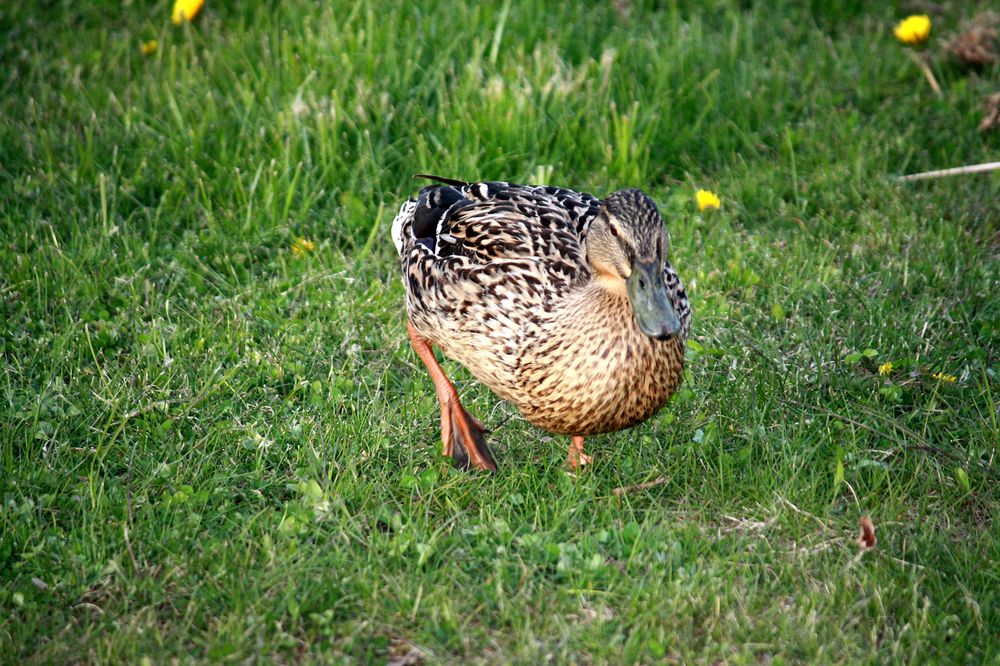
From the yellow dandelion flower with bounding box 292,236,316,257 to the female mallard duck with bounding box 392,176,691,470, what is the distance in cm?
91

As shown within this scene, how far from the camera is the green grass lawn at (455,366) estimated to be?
11.3 feet

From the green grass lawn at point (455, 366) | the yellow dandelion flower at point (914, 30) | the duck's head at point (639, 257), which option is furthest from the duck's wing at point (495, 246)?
the yellow dandelion flower at point (914, 30)

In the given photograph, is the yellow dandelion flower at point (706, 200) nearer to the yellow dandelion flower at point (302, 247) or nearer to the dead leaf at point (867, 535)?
the yellow dandelion flower at point (302, 247)

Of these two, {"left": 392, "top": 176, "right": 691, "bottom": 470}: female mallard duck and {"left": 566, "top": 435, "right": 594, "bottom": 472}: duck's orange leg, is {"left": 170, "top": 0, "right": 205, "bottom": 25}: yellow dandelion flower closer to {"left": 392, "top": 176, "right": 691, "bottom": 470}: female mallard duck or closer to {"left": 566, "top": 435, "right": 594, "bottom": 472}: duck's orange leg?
{"left": 392, "top": 176, "right": 691, "bottom": 470}: female mallard duck

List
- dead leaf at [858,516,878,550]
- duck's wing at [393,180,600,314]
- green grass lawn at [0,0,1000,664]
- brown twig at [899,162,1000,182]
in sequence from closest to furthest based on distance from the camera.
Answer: green grass lawn at [0,0,1000,664]
dead leaf at [858,516,878,550]
duck's wing at [393,180,600,314]
brown twig at [899,162,1000,182]

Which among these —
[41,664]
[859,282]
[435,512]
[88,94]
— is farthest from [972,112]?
[41,664]

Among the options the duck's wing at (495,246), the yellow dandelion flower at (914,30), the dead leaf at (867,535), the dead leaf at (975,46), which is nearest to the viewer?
Result: the dead leaf at (867,535)

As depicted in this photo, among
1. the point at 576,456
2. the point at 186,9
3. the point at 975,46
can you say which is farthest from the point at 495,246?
the point at 975,46

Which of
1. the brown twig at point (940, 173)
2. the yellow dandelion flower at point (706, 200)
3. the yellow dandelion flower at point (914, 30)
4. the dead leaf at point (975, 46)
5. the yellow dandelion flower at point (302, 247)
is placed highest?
the yellow dandelion flower at point (914, 30)

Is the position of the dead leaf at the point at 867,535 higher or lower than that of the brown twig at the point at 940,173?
lower

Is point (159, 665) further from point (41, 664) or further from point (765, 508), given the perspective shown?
point (765, 508)

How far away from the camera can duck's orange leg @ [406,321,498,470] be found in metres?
4.14

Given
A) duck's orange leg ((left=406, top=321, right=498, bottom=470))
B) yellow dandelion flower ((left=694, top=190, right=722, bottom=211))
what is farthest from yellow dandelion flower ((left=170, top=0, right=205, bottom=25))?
duck's orange leg ((left=406, top=321, right=498, bottom=470))

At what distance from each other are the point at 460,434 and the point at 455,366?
26.3 inches
